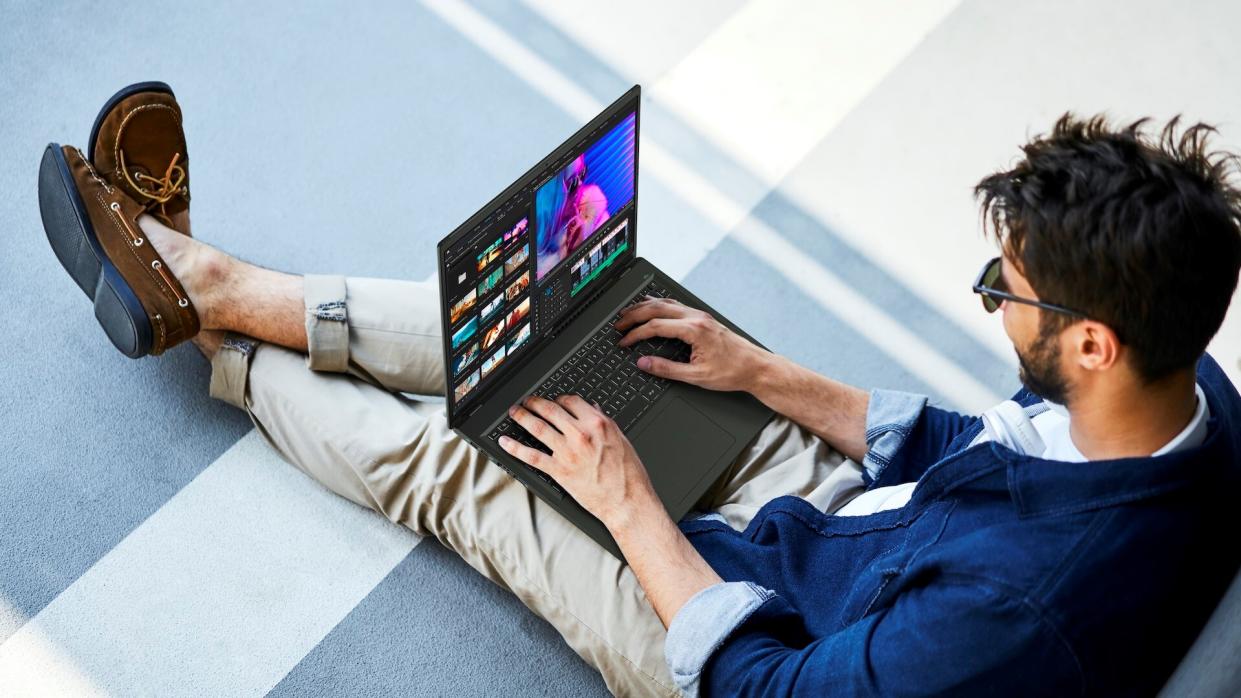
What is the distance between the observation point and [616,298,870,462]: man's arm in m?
1.88

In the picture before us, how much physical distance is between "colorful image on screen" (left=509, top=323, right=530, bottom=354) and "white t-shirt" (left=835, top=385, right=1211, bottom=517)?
1.69 ft

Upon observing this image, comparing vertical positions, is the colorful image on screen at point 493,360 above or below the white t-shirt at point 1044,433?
below

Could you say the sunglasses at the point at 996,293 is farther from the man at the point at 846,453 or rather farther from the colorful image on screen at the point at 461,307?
the colorful image on screen at the point at 461,307

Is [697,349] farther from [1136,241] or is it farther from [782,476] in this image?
[1136,241]

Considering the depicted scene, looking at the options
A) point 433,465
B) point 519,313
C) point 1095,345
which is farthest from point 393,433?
point 1095,345

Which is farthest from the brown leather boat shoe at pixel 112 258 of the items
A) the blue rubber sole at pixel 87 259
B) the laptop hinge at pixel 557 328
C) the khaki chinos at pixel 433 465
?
the laptop hinge at pixel 557 328

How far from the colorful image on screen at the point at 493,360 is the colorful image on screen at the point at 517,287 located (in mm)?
76

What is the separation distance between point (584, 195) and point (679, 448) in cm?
39

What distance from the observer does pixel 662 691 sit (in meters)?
1.67

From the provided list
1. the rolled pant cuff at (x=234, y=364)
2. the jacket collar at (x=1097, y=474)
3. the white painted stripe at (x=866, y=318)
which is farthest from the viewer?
the white painted stripe at (x=866, y=318)

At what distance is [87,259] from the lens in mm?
1991

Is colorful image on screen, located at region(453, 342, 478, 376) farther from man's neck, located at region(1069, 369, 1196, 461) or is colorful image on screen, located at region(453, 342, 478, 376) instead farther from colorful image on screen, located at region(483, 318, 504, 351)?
man's neck, located at region(1069, 369, 1196, 461)

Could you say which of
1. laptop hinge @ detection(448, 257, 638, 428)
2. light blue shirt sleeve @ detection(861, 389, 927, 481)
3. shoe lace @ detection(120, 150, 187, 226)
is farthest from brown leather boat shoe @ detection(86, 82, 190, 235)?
light blue shirt sleeve @ detection(861, 389, 927, 481)

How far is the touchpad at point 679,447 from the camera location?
5.89 ft
